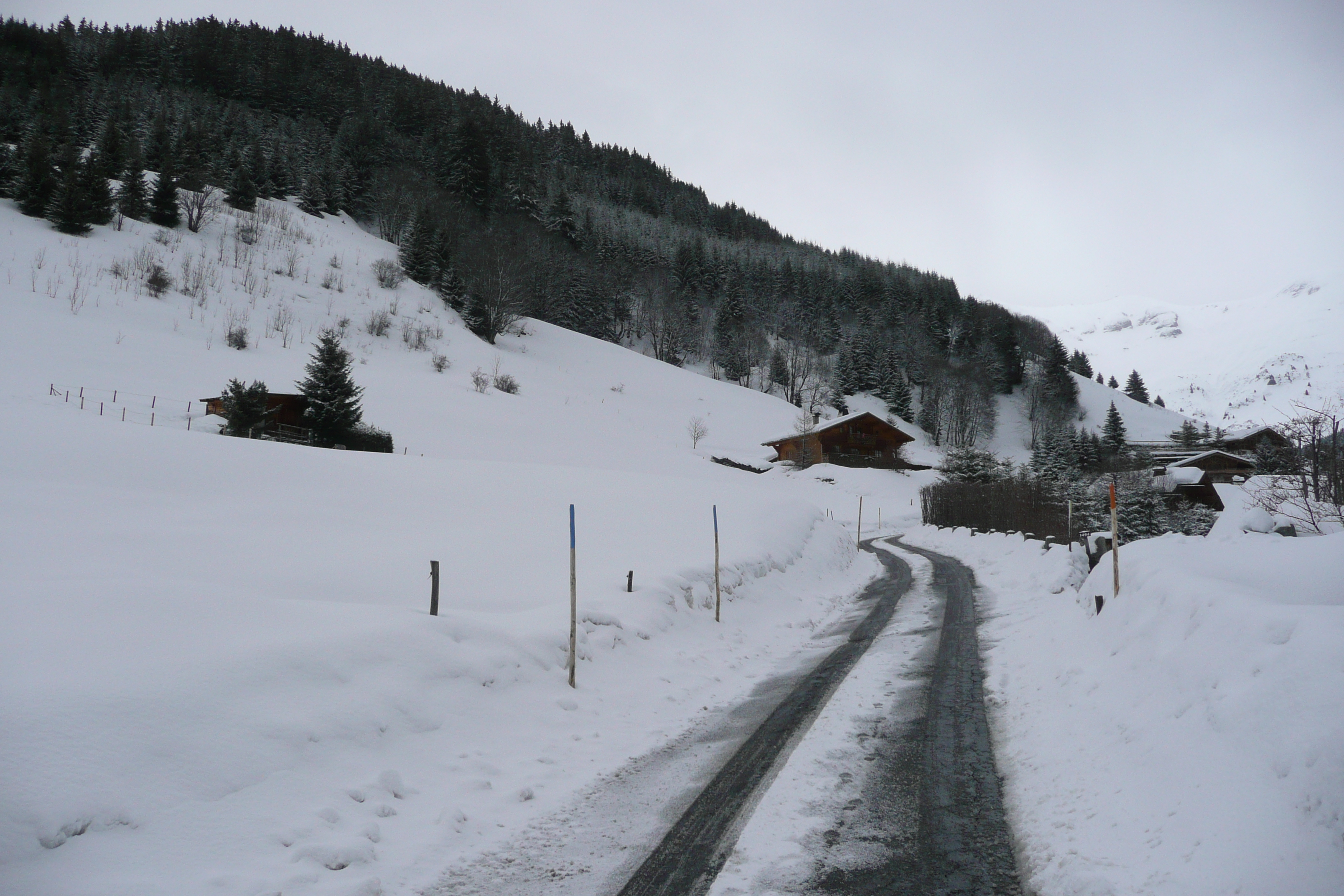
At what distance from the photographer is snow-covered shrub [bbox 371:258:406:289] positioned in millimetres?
59219

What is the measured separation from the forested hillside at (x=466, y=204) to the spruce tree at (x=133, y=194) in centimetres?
17

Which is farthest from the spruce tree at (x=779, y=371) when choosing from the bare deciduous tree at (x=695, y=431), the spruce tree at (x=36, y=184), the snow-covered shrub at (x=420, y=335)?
the spruce tree at (x=36, y=184)

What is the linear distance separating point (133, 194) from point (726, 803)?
68275 mm

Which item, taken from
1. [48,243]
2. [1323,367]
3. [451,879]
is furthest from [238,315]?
[1323,367]

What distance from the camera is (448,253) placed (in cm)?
6731

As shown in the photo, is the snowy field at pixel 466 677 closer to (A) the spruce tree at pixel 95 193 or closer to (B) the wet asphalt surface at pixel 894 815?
(B) the wet asphalt surface at pixel 894 815

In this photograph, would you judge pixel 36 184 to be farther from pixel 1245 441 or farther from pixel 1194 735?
pixel 1245 441

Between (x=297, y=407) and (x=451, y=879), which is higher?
(x=297, y=407)

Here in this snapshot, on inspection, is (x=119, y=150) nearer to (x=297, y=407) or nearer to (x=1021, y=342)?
(x=297, y=407)

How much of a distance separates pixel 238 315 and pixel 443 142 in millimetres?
67376

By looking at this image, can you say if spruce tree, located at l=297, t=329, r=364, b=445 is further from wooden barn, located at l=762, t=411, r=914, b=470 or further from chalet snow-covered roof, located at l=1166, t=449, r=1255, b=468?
chalet snow-covered roof, located at l=1166, t=449, r=1255, b=468

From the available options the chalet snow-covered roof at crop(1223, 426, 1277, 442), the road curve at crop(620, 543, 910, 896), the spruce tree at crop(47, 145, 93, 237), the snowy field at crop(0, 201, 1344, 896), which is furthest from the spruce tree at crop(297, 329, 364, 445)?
the chalet snow-covered roof at crop(1223, 426, 1277, 442)

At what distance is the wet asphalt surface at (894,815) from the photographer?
414 centimetres

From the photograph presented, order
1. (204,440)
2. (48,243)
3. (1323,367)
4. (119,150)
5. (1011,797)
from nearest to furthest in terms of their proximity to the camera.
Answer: (1011,797), (204,440), (48,243), (119,150), (1323,367)
